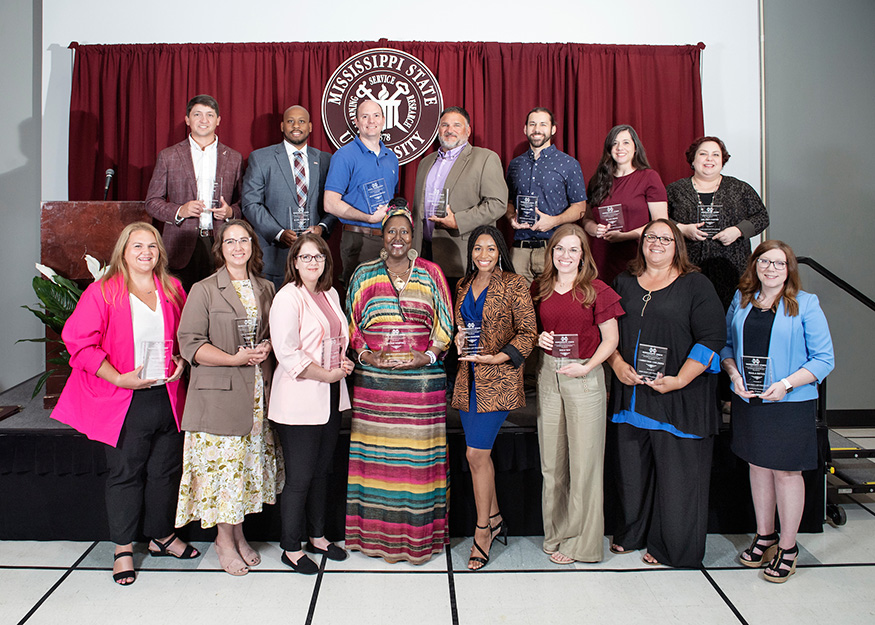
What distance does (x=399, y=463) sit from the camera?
10.9 ft

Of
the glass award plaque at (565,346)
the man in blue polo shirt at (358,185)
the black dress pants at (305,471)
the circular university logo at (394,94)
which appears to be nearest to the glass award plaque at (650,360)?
the glass award plaque at (565,346)

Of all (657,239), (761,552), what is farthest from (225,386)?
(761,552)

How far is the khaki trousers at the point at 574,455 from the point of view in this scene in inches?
129

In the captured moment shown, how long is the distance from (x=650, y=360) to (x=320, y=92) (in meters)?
3.41

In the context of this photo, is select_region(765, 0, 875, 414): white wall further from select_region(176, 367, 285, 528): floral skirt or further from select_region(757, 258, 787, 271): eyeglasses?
select_region(176, 367, 285, 528): floral skirt

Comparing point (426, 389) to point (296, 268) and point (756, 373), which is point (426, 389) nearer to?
point (296, 268)

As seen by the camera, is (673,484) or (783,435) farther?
(673,484)

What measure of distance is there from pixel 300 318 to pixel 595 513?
5.65 feet

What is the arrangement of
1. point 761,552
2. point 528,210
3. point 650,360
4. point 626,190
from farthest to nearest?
1. point 626,190
2. point 528,210
3. point 761,552
4. point 650,360

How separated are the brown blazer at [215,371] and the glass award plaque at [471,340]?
1014 millimetres

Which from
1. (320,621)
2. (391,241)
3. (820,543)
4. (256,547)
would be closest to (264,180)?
(391,241)

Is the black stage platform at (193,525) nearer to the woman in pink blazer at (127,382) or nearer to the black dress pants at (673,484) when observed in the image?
the black dress pants at (673,484)

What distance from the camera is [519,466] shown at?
3602 millimetres

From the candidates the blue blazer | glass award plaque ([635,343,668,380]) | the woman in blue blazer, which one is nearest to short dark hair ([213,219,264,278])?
glass award plaque ([635,343,668,380])
